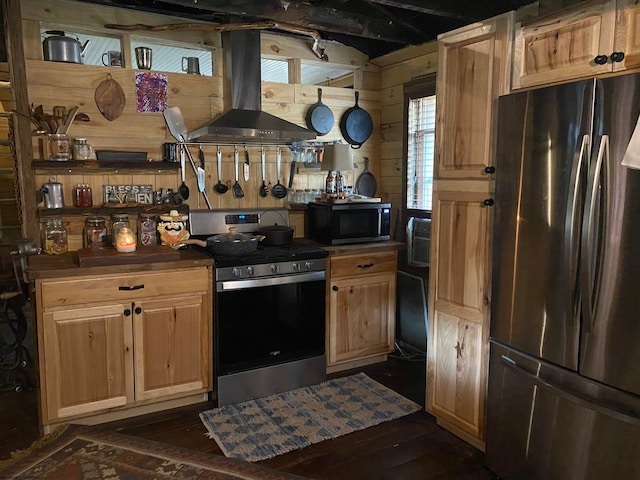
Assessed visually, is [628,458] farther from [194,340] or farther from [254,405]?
[194,340]

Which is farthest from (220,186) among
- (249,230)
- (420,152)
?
(420,152)

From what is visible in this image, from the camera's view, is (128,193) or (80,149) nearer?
(80,149)

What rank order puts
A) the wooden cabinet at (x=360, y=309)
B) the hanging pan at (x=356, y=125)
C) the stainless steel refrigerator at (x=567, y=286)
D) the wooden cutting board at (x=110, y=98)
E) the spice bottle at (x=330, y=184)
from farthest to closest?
1. the hanging pan at (x=356, y=125)
2. the spice bottle at (x=330, y=184)
3. the wooden cabinet at (x=360, y=309)
4. the wooden cutting board at (x=110, y=98)
5. the stainless steel refrigerator at (x=567, y=286)

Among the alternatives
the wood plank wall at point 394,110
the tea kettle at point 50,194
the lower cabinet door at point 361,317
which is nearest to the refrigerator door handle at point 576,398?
the lower cabinet door at point 361,317

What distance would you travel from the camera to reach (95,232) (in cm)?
298

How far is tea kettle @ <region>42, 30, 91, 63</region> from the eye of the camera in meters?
2.94

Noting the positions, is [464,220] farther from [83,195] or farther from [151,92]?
[83,195]

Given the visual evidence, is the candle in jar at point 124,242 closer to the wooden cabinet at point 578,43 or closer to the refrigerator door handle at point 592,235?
the wooden cabinet at point 578,43

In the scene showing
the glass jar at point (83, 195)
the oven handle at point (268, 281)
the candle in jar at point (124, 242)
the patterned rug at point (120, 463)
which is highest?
the glass jar at point (83, 195)

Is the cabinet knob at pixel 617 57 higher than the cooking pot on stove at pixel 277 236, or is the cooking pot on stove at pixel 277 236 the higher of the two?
the cabinet knob at pixel 617 57

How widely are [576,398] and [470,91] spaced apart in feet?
4.76

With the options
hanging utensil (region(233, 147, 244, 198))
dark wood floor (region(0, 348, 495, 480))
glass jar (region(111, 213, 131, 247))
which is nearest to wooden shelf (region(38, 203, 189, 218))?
glass jar (region(111, 213, 131, 247))

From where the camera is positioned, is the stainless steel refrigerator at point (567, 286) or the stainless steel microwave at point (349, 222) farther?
the stainless steel microwave at point (349, 222)

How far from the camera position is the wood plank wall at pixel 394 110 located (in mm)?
3773
